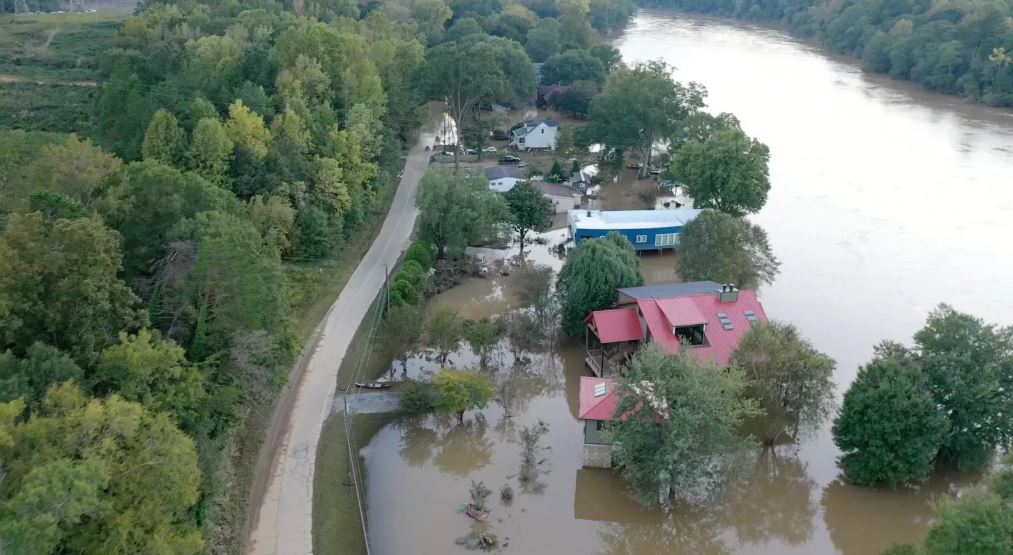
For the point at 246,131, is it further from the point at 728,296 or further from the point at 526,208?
the point at 728,296

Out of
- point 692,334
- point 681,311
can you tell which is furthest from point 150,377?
point 692,334

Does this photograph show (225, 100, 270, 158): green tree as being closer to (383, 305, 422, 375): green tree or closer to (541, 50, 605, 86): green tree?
(383, 305, 422, 375): green tree

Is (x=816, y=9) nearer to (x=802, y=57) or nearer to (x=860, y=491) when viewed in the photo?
(x=802, y=57)

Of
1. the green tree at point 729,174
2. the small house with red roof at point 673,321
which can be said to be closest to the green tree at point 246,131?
the small house with red roof at point 673,321

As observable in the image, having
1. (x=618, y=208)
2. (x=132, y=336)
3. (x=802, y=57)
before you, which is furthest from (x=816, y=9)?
(x=132, y=336)

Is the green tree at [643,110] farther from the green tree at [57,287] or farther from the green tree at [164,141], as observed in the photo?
the green tree at [57,287]
